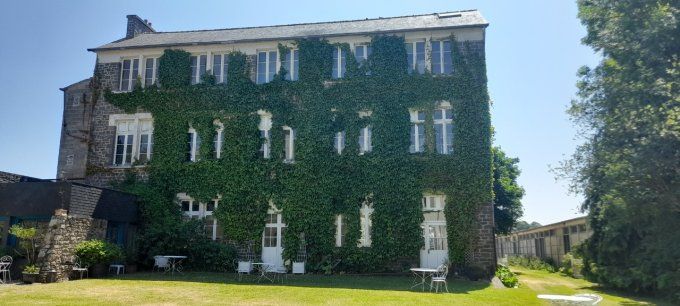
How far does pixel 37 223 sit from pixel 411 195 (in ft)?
39.0

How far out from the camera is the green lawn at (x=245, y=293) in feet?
33.8

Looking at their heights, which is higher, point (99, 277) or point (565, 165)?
point (565, 165)

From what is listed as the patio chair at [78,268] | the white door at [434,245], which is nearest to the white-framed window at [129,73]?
the patio chair at [78,268]

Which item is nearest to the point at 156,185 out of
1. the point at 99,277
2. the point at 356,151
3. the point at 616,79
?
the point at 99,277

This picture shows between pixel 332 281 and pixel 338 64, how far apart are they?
28.1 feet

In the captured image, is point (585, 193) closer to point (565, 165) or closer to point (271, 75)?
point (565, 165)

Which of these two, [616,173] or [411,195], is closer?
[616,173]

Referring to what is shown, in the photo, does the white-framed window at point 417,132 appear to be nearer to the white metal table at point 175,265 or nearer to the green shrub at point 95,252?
the white metal table at point 175,265

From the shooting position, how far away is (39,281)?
1305cm

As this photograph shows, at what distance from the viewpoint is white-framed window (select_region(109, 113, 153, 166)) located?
65.1 ft

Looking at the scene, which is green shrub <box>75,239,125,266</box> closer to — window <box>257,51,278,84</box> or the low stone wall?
the low stone wall

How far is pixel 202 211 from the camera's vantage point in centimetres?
1889

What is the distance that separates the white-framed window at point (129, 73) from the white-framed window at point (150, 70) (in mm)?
390

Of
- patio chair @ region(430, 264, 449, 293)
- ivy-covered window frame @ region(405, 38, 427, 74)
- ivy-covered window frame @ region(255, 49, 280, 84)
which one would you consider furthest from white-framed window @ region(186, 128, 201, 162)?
patio chair @ region(430, 264, 449, 293)
